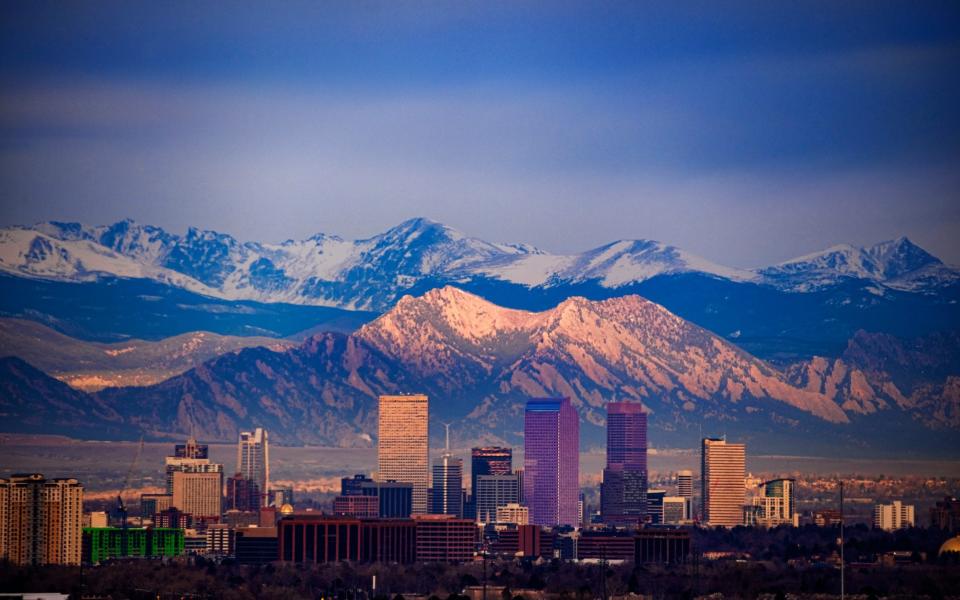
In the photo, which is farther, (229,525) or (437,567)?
(229,525)

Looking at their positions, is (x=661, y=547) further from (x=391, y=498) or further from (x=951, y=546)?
(x=391, y=498)

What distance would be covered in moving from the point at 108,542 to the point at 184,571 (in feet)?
75.4

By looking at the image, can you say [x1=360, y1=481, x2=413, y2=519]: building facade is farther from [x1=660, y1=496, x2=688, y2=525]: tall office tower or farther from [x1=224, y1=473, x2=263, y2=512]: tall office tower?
[x1=660, y1=496, x2=688, y2=525]: tall office tower

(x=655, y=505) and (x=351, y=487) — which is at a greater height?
(x=351, y=487)

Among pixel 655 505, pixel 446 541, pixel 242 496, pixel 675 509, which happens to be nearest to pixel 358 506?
pixel 242 496

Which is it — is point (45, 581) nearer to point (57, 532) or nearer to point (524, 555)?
point (57, 532)

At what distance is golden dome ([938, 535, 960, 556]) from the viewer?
130m

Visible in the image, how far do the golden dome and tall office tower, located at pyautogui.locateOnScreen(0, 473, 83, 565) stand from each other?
45249 millimetres

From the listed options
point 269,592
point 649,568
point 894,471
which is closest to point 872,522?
point 894,471

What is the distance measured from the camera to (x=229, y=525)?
539 ft

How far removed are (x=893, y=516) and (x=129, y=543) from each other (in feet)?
172

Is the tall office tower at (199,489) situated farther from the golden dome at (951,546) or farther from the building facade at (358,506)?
the golden dome at (951,546)

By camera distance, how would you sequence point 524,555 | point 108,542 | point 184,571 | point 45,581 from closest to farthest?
point 45,581 → point 184,571 → point 108,542 → point 524,555

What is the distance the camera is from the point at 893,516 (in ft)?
541
